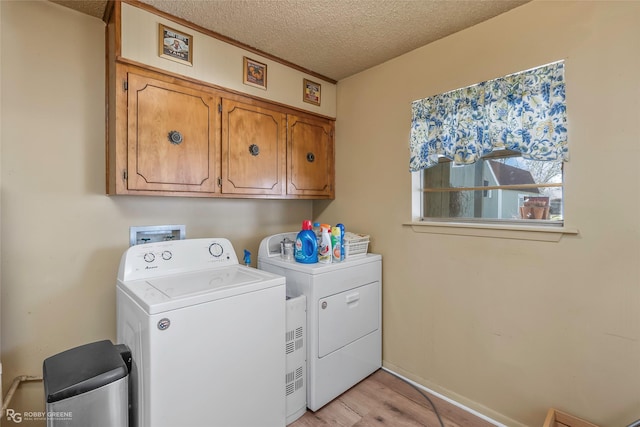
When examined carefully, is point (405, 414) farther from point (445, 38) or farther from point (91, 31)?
point (91, 31)

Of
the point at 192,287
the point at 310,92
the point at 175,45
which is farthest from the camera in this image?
the point at 310,92

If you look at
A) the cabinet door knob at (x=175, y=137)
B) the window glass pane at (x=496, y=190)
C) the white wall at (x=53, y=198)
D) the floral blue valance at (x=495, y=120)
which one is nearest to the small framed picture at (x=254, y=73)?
the cabinet door knob at (x=175, y=137)

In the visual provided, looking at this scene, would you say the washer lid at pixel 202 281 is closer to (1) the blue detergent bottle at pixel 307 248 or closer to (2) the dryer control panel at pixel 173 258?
(2) the dryer control panel at pixel 173 258

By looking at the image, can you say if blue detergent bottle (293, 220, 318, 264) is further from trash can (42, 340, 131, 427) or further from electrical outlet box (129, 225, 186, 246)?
trash can (42, 340, 131, 427)

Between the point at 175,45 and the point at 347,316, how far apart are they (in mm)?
2056

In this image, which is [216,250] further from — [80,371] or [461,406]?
[461,406]

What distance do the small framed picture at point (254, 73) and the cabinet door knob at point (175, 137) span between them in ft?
2.00

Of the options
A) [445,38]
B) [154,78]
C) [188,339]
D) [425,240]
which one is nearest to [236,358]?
[188,339]

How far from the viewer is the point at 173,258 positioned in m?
1.87

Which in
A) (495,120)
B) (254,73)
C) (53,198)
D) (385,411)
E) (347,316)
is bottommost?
(385,411)

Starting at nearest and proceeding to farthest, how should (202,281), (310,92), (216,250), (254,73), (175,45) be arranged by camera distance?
(202,281), (175,45), (216,250), (254,73), (310,92)

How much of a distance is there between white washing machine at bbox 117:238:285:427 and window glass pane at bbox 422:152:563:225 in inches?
51.3

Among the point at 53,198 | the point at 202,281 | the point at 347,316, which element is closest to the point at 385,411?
the point at 347,316

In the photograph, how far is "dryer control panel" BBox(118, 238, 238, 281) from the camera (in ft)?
5.61
